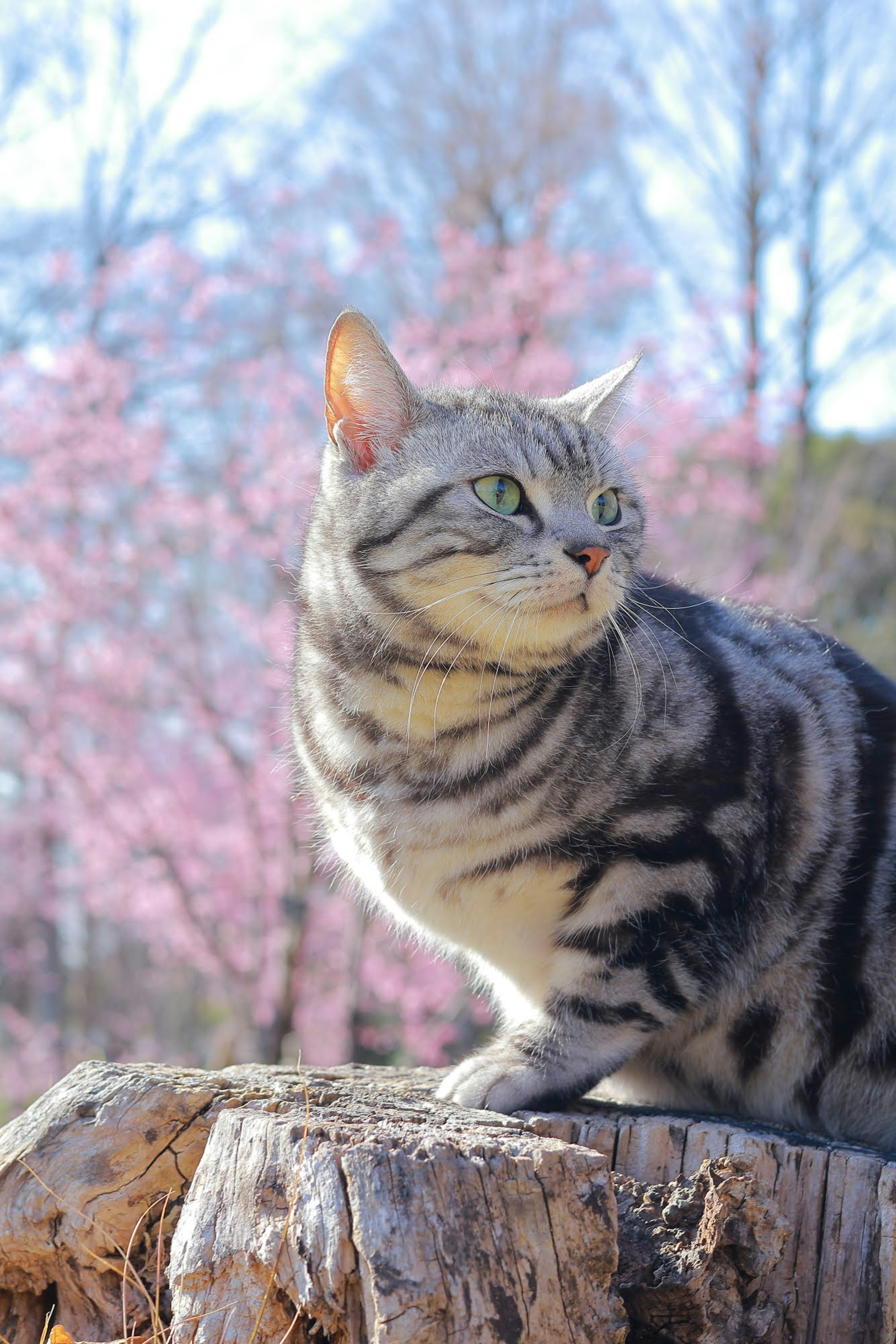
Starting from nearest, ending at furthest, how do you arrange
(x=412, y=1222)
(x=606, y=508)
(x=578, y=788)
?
(x=412, y=1222) < (x=578, y=788) < (x=606, y=508)

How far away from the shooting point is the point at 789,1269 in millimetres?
1708

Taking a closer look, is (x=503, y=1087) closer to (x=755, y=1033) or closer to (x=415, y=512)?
(x=755, y=1033)

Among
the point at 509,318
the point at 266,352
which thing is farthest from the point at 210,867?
the point at 509,318

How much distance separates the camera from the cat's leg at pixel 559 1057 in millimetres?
1945

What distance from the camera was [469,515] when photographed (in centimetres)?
207

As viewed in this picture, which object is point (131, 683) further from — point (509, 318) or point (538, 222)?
point (538, 222)

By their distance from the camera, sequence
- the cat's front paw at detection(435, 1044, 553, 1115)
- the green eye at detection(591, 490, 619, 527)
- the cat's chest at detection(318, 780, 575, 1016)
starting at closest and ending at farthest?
1. the cat's front paw at detection(435, 1044, 553, 1115)
2. the cat's chest at detection(318, 780, 575, 1016)
3. the green eye at detection(591, 490, 619, 527)

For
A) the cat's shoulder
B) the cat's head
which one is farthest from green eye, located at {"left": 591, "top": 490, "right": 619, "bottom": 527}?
the cat's shoulder

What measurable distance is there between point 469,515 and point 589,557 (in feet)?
0.83

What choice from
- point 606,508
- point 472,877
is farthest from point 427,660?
point 606,508

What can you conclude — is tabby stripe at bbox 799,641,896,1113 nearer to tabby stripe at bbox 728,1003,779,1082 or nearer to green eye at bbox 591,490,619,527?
tabby stripe at bbox 728,1003,779,1082

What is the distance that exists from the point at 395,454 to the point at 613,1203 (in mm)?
1448

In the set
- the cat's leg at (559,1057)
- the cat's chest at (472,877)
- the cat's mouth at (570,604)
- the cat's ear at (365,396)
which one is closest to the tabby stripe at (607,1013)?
the cat's leg at (559,1057)

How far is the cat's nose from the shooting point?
1995mm
